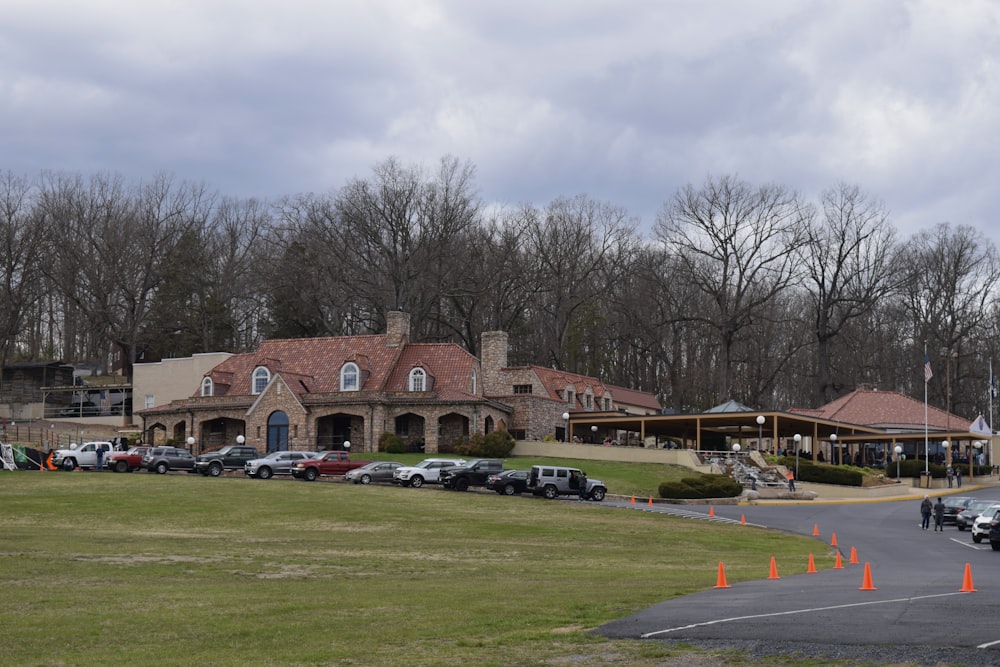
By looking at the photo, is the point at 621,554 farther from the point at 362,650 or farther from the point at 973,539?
the point at 362,650

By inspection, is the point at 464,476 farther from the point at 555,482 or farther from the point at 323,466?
the point at 323,466

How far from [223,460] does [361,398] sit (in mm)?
12862

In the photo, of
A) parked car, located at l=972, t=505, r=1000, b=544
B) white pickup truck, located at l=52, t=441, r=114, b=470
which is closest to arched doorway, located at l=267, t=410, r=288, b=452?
white pickup truck, located at l=52, t=441, r=114, b=470

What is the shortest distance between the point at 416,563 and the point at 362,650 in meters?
12.9

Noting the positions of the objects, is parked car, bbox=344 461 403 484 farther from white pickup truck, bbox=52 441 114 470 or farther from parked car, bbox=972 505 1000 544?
parked car, bbox=972 505 1000 544

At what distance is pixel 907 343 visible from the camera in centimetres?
10800

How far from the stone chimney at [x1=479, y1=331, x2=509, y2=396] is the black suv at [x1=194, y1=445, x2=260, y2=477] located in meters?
20.1

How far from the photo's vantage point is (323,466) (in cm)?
5800

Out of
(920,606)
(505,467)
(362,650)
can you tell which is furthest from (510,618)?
(505,467)

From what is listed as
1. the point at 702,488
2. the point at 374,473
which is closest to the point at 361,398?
the point at 374,473

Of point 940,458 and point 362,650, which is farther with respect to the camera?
point 940,458

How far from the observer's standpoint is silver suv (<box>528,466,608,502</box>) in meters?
52.5

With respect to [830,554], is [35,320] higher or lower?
higher

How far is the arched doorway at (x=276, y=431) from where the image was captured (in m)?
72.4
